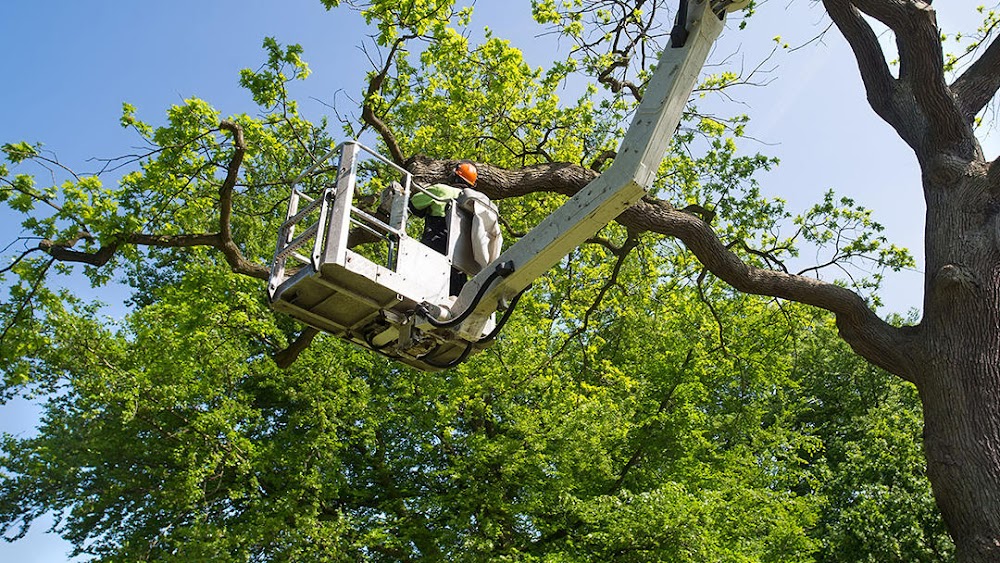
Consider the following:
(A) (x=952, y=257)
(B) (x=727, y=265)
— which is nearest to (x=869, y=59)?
(A) (x=952, y=257)

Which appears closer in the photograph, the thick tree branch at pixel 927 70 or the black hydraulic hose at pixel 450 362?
the black hydraulic hose at pixel 450 362

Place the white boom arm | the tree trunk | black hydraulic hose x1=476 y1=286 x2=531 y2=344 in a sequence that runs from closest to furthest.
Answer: the white boom arm
black hydraulic hose x1=476 y1=286 x2=531 y2=344
the tree trunk

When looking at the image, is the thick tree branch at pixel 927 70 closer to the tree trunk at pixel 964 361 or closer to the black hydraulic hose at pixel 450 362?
the tree trunk at pixel 964 361

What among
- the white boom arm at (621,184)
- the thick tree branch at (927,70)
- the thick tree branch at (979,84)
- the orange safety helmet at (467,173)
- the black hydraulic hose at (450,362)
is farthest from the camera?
the thick tree branch at (979,84)

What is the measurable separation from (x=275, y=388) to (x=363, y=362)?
2.30 meters

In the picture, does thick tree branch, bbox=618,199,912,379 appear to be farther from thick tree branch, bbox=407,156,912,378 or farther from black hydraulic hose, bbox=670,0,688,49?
black hydraulic hose, bbox=670,0,688,49

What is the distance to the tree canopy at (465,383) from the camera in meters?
10.8

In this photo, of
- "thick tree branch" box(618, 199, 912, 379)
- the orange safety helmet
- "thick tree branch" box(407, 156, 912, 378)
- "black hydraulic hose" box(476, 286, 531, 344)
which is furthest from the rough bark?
the orange safety helmet

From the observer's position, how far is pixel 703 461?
822 inches

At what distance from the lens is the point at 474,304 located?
651 centimetres

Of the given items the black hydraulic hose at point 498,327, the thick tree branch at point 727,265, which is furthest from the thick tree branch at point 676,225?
the black hydraulic hose at point 498,327

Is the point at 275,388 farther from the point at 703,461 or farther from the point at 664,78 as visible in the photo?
the point at 664,78

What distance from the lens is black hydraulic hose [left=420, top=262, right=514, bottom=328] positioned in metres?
6.38

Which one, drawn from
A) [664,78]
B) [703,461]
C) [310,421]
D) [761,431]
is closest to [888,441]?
[761,431]
